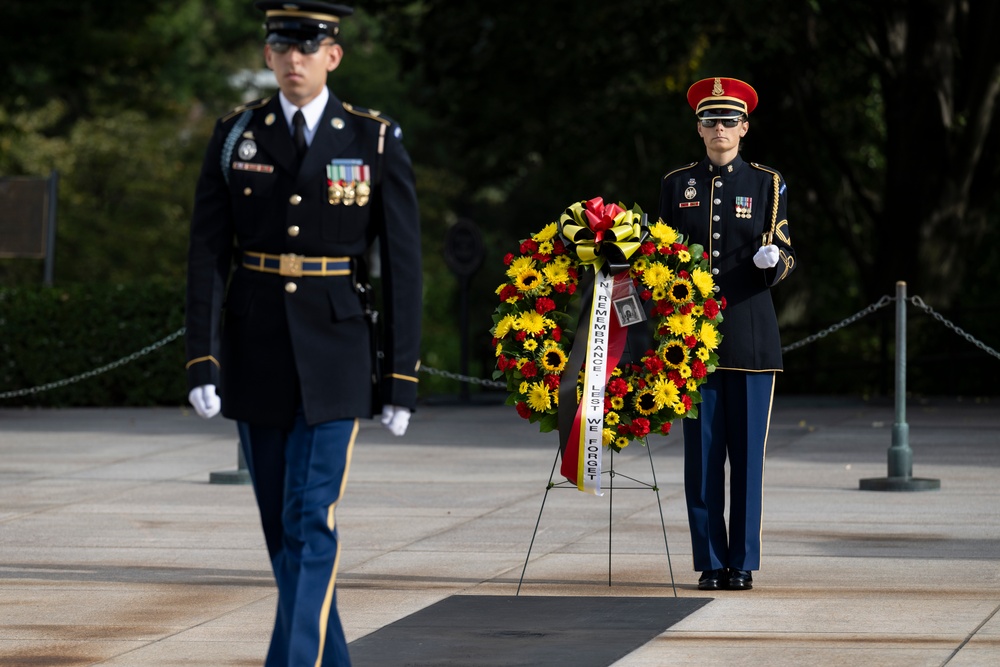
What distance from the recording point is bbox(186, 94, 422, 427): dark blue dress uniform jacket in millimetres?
5336

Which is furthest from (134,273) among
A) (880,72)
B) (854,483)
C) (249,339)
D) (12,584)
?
(249,339)

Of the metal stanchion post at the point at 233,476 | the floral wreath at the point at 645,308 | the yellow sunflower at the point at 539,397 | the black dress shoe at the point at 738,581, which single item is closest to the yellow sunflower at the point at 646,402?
the floral wreath at the point at 645,308

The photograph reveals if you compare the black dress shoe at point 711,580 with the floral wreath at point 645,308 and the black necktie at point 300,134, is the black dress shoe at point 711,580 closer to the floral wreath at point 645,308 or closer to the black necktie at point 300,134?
the floral wreath at point 645,308

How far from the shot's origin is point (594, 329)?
7.70 m

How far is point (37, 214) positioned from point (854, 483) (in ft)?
39.7

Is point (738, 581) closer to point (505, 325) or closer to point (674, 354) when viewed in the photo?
point (674, 354)

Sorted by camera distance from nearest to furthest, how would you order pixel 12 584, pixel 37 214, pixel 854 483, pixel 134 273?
pixel 12 584
pixel 854 483
pixel 37 214
pixel 134 273

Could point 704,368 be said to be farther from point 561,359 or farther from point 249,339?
point 249,339

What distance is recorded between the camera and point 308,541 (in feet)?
17.2

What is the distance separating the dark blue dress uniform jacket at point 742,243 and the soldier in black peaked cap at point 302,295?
279cm

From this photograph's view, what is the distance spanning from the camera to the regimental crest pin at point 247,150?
5.38 metres

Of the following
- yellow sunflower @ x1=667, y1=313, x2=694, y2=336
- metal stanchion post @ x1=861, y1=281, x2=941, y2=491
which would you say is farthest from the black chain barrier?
yellow sunflower @ x1=667, y1=313, x2=694, y2=336

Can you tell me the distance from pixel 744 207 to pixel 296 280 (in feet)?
10.3

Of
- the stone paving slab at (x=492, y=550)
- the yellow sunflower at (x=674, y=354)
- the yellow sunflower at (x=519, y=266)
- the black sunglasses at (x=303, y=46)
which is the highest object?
the black sunglasses at (x=303, y=46)
